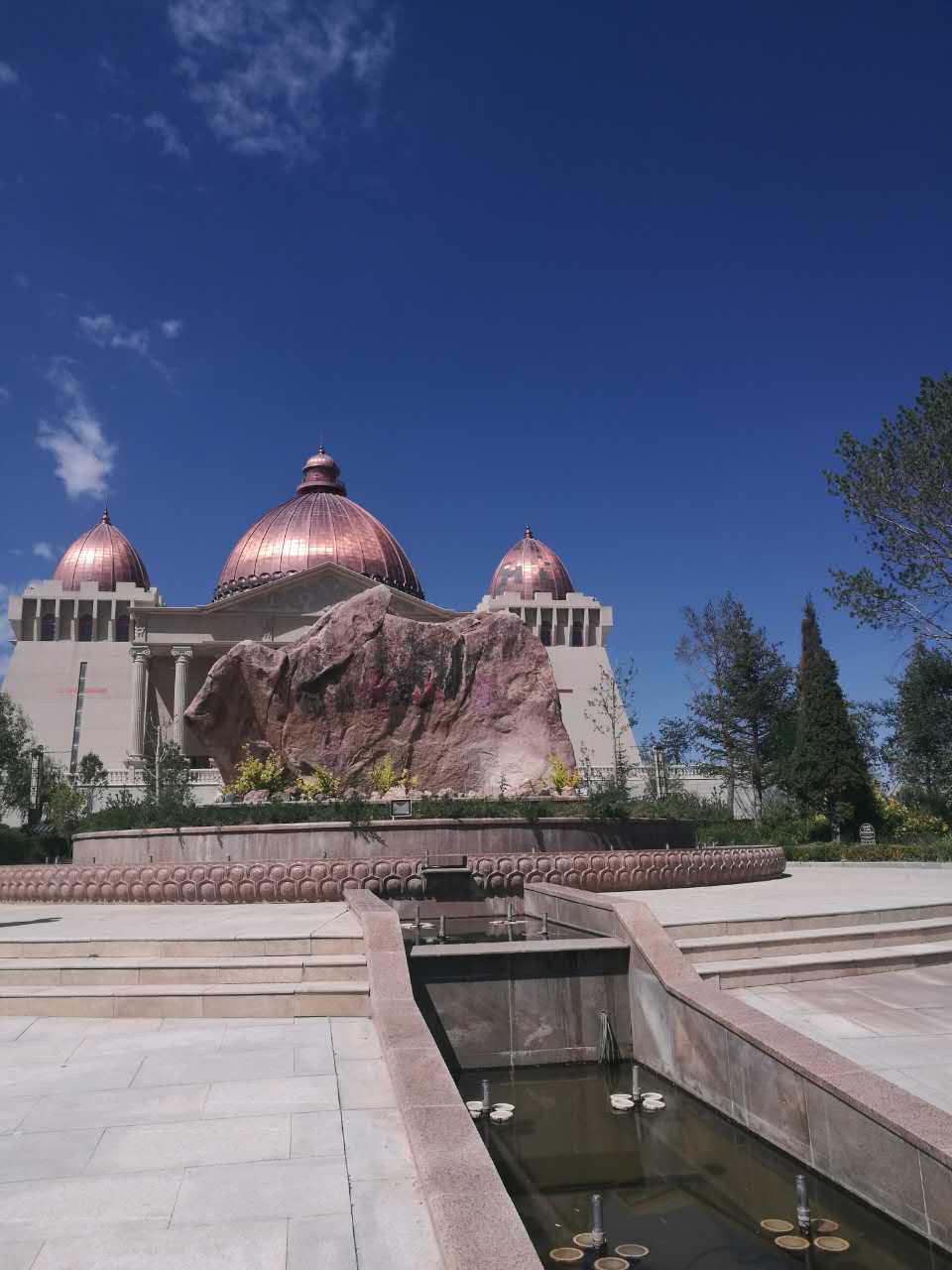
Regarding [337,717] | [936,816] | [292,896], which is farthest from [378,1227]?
[936,816]

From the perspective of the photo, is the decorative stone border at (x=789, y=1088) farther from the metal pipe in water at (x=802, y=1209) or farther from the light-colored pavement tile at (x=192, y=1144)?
the light-colored pavement tile at (x=192, y=1144)

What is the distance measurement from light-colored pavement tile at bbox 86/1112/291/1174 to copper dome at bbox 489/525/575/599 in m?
65.0

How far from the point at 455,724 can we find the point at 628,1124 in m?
12.9

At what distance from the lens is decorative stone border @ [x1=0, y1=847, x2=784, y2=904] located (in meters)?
13.6

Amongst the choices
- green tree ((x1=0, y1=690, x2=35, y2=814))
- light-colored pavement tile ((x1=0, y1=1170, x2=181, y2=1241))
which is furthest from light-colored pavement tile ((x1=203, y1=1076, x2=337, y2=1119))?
green tree ((x1=0, y1=690, x2=35, y2=814))

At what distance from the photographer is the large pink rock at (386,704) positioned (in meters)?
18.9

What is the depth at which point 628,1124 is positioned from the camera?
6609 mm

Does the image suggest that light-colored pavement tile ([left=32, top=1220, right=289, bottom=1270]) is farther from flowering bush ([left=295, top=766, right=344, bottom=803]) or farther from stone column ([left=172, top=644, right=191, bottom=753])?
stone column ([left=172, top=644, right=191, bottom=753])

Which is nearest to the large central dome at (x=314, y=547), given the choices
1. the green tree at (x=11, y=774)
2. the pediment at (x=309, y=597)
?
the pediment at (x=309, y=597)

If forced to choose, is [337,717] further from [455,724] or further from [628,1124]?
[628,1124]

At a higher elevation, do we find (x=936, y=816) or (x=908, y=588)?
(x=908, y=588)

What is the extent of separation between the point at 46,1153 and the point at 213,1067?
1500 millimetres

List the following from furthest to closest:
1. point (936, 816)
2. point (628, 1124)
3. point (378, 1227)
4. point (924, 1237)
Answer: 1. point (936, 816)
2. point (628, 1124)
3. point (924, 1237)
4. point (378, 1227)

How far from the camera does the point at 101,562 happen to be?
221 ft
